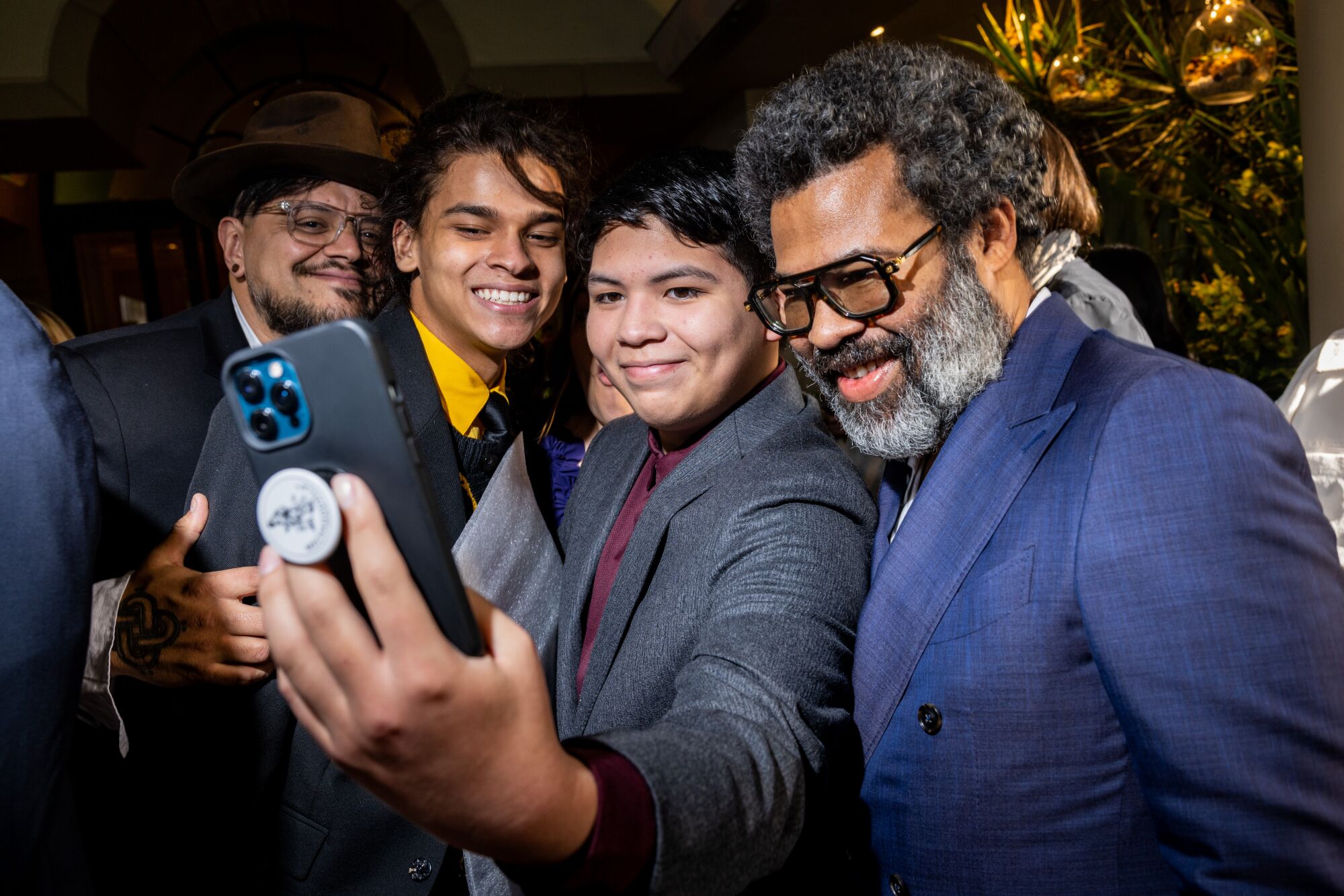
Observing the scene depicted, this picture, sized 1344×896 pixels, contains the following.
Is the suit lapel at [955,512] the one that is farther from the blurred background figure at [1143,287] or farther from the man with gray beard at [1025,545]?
the blurred background figure at [1143,287]

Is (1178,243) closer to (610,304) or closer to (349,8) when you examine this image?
(610,304)

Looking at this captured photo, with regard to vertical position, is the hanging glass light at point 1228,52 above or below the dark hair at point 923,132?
above

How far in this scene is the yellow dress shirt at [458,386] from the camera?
1.97 m

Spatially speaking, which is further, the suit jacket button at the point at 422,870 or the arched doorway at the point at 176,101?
the arched doorway at the point at 176,101

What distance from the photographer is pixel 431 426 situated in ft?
5.72

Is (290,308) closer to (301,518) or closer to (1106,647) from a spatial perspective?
(301,518)

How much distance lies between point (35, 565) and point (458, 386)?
1310 mm

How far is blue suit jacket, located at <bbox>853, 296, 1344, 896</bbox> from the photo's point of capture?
0.91 metres

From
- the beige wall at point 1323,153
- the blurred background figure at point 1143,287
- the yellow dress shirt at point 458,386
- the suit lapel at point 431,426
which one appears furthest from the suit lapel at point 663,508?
the blurred background figure at point 1143,287

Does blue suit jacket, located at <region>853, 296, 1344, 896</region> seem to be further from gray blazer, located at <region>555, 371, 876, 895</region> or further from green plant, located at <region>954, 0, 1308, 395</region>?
green plant, located at <region>954, 0, 1308, 395</region>

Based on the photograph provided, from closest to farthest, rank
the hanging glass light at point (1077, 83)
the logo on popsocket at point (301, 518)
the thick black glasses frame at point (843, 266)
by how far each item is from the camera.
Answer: the logo on popsocket at point (301, 518)
the thick black glasses frame at point (843, 266)
the hanging glass light at point (1077, 83)

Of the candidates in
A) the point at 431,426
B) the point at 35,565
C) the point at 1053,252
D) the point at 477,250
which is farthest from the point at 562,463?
the point at 35,565

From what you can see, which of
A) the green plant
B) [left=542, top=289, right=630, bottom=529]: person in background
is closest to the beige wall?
the green plant

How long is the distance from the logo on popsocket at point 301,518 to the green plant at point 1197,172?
147 inches
